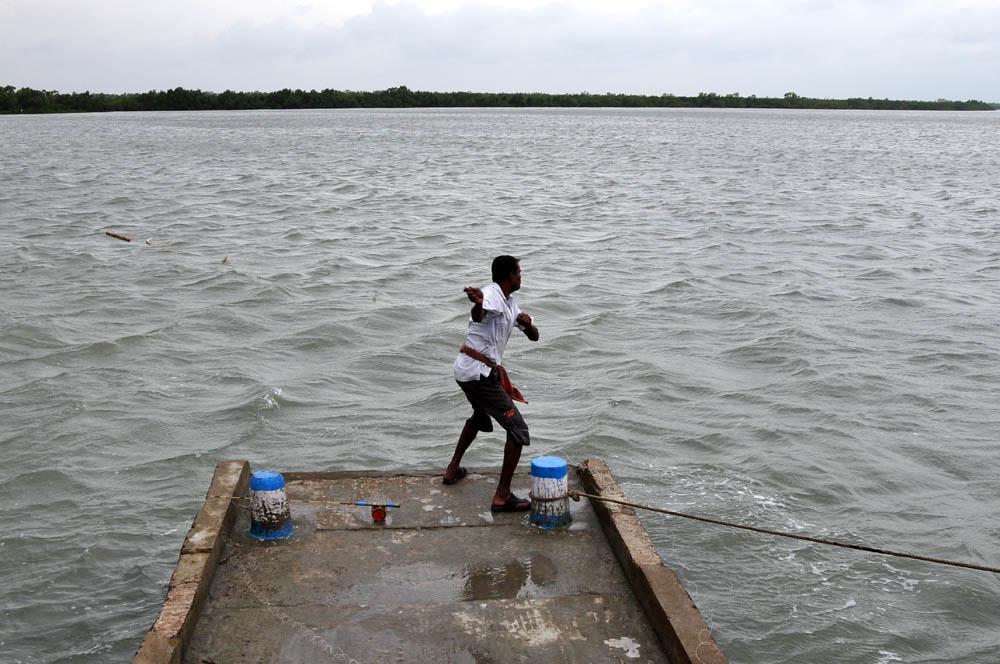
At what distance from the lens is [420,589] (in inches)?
208

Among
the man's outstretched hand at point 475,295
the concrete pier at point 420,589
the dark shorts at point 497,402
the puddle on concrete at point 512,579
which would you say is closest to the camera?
the concrete pier at point 420,589

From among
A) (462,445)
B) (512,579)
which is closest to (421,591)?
(512,579)

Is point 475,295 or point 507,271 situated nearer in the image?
point 475,295

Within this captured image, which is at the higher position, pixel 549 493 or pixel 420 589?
pixel 549 493

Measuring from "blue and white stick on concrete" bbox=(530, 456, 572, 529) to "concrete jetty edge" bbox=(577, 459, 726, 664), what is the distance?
27cm

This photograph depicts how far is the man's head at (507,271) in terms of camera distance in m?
5.81

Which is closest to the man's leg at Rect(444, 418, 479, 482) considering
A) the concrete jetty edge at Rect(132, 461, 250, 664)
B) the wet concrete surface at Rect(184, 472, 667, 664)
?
the wet concrete surface at Rect(184, 472, 667, 664)

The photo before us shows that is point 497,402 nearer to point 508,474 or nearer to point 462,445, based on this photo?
point 508,474

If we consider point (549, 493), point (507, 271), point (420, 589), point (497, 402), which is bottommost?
point (420, 589)

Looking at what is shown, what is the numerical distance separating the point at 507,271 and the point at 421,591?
6.22 feet

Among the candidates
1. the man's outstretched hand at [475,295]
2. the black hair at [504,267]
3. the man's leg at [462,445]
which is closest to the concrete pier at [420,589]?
the man's leg at [462,445]

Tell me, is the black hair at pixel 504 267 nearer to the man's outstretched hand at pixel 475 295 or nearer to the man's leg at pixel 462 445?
the man's outstretched hand at pixel 475 295

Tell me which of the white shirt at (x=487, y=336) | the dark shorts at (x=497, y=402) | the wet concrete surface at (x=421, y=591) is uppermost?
the white shirt at (x=487, y=336)

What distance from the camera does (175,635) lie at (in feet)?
Result: 14.9
